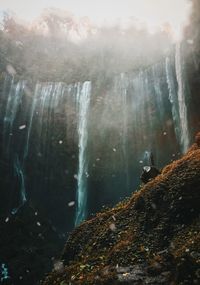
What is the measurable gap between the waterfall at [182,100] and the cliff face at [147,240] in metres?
Result: 14.6

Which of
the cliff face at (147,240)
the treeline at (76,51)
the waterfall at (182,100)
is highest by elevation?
the treeline at (76,51)

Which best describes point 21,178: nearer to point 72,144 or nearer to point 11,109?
point 72,144

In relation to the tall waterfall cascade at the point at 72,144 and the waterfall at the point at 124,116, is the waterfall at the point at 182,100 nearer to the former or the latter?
the tall waterfall cascade at the point at 72,144

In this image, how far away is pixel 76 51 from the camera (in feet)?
139

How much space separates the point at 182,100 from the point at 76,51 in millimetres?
20036

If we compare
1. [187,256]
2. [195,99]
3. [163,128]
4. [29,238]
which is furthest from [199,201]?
[29,238]

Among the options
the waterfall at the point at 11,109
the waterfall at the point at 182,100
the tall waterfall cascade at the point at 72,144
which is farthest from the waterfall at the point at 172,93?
the waterfall at the point at 11,109

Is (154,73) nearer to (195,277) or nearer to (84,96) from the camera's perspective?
(84,96)

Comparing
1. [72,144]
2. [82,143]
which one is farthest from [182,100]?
[72,144]

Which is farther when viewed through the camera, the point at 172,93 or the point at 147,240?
the point at 172,93

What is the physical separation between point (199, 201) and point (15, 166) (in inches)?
1018

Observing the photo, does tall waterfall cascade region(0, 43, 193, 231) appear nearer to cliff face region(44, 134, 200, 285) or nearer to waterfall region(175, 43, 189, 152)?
waterfall region(175, 43, 189, 152)

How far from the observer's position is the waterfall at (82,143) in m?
32.4

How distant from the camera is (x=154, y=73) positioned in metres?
29.4
